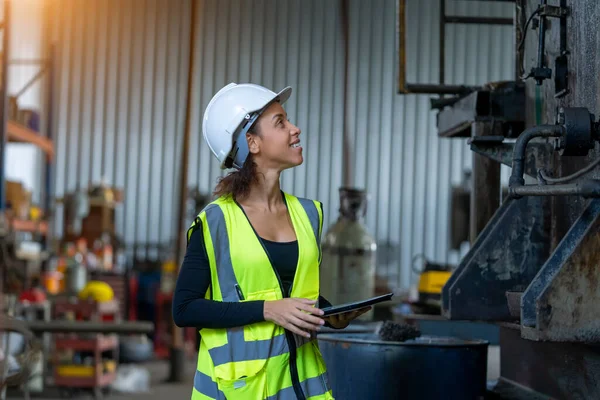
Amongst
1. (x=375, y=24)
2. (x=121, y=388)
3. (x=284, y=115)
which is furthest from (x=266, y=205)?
(x=375, y=24)

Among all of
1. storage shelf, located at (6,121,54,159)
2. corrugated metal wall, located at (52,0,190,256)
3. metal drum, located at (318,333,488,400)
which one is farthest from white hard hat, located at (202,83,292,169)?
corrugated metal wall, located at (52,0,190,256)

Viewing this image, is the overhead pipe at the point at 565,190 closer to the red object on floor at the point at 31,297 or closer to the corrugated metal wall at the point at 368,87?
the red object on floor at the point at 31,297

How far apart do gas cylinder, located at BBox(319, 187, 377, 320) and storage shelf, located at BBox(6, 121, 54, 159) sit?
12.6 ft

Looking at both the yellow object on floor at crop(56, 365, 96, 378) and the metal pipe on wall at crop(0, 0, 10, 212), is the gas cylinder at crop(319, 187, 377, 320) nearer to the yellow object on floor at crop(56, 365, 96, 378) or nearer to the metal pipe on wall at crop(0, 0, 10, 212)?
the yellow object on floor at crop(56, 365, 96, 378)

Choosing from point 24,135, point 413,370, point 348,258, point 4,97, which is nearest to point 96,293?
point 4,97

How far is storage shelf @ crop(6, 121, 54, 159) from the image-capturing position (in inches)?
337

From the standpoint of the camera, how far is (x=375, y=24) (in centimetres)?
1281

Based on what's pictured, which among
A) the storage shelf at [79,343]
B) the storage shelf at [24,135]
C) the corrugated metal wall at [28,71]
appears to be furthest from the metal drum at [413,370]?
the corrugated metal wall at [28,71]

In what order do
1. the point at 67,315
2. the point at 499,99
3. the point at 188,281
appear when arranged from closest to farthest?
the point at 188,281, the point at 499,99, the point at 67,315

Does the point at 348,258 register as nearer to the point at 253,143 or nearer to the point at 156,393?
the point at 156,393

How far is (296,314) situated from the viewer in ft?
6.38

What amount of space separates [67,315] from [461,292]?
510 centimetres

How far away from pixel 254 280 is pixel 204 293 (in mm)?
122

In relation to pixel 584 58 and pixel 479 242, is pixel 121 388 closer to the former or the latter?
pixel 479 242
